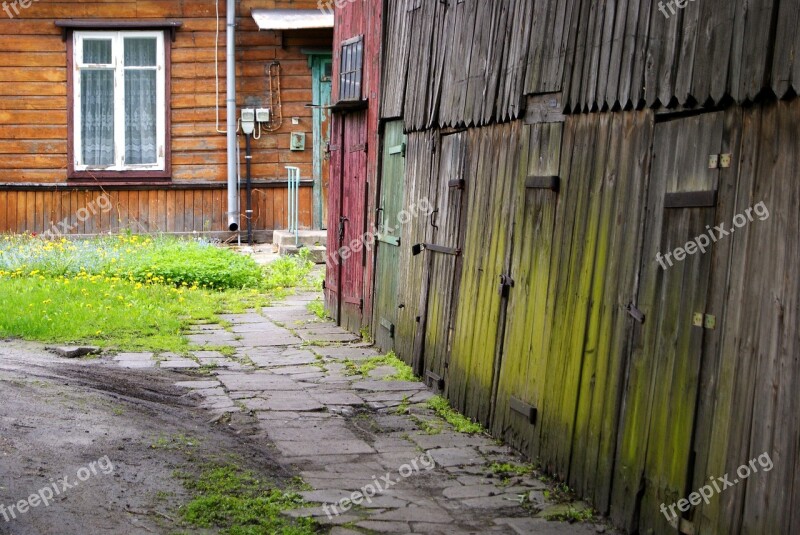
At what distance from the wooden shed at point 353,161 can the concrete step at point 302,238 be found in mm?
4397

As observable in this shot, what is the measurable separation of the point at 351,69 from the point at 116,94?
782 centimetres

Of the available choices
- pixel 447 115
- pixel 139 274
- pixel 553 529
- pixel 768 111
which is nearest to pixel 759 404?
pixel 768 111

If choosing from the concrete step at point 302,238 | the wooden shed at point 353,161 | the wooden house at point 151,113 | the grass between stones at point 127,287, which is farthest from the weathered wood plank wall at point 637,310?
Result: the wooden house at point 151,113

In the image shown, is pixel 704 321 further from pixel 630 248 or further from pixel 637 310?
pixel 630 248

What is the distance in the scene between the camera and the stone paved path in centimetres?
556

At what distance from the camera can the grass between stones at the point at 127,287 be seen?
36.0 feet

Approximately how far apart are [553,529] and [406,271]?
4.69m

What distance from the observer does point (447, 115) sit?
8.58 m

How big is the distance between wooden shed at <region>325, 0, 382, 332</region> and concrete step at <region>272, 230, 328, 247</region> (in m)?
4.40

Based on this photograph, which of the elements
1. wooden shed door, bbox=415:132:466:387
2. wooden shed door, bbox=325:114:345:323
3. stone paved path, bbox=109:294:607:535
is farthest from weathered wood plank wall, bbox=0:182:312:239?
wooden shed door, bbox=415:132:466:387

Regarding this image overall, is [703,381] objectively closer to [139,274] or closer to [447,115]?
Answer: [447,115]

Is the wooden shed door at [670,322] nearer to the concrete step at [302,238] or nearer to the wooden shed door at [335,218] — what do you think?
the wooden shed door at [335,218]

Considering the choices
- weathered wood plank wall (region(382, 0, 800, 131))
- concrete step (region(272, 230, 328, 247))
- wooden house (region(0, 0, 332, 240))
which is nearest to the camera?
weathered wood plank wall (region(382, 0, 800, 131))

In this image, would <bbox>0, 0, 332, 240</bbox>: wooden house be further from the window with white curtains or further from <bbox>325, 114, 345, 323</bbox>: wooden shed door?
<bbox>325, 114, 345, 323</bbox>: wooden shed door
